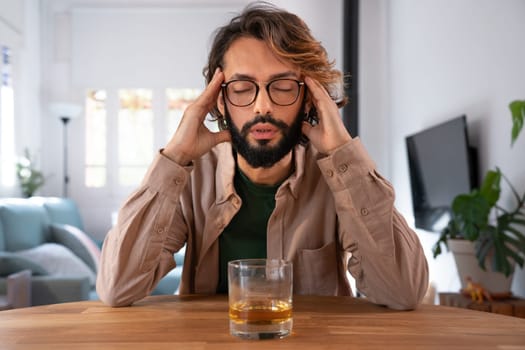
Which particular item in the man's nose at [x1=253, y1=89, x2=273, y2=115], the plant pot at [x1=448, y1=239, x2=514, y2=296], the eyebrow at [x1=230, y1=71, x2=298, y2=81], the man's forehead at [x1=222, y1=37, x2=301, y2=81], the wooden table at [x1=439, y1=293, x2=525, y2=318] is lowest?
the wooden table at [x1=439, y1=293, x2=525, y2=318]

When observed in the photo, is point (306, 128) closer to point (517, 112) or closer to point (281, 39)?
point (281, 39)

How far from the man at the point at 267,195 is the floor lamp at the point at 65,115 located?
4.72 meters

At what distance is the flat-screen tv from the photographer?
3.02m

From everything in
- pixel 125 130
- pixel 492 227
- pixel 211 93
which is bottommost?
pixel 492 227

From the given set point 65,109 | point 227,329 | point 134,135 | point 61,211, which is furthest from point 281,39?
point 134,135

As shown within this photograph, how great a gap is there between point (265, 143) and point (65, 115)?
204 inches

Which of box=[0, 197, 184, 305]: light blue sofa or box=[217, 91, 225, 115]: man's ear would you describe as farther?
box=[0, 197, 184, 305]: light blue sofa

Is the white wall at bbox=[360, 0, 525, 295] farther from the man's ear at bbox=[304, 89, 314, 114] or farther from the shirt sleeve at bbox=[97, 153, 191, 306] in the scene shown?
the shirt sleeve at bbox=[97, 153, 191, 306]

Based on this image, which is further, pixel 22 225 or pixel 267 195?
pixel 22 225

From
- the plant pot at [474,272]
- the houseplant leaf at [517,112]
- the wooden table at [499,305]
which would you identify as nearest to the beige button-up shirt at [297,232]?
the houseplant leaf at [517,112]

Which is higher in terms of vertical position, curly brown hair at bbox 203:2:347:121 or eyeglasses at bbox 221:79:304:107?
curly brown hair at bbox 203:2:347:121

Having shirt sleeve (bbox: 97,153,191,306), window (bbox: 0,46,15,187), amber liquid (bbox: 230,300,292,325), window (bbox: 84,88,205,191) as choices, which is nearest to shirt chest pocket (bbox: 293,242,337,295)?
shirt sleeve (bbox: 97,153,191,306)

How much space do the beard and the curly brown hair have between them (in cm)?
13

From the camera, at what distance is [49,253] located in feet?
12.7
